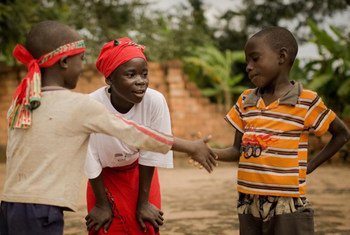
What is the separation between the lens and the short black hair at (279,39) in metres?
2.65

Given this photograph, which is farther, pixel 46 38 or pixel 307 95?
pixel 307 95

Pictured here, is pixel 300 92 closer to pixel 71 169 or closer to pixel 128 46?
pixel 128 46

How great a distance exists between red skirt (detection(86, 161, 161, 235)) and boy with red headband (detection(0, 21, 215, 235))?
696 millimetres

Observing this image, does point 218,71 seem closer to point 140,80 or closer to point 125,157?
point 125,157

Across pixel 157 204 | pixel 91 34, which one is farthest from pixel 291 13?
pixel 157 204

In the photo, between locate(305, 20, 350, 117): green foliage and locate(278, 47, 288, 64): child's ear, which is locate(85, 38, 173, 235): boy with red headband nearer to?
locate(278, 47, 288, 64): child's ear

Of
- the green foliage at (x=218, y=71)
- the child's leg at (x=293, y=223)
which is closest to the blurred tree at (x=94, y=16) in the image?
the green foliage at (x=218, y=71)

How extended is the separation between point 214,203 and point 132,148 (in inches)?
116

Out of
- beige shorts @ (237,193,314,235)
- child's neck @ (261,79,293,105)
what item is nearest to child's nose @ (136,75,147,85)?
child's neck @ (261,79,293,105)

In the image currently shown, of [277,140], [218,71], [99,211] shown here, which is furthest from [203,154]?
[218,71]

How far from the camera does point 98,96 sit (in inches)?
113

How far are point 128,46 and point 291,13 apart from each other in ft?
48.9

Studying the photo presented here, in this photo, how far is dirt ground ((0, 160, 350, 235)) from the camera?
14.5 feet

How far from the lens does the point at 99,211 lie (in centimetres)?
283
